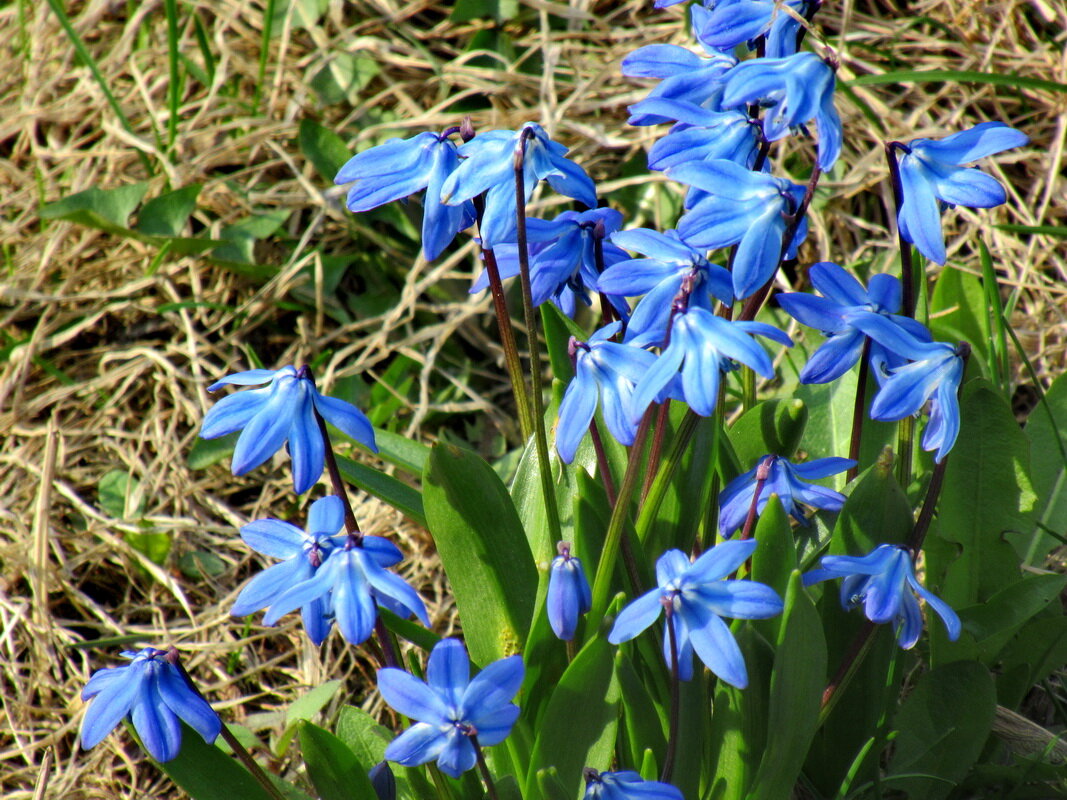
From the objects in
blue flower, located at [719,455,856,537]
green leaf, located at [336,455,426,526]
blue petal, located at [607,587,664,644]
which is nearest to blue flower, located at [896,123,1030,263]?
blue flower, located at [719,455,856,537]

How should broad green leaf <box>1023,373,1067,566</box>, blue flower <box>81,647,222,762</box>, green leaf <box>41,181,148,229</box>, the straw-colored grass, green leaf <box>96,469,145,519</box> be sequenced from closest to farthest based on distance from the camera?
blue flower <box>81,647,222,762</box>, broad green leaf <box>1023,373,1067,566</box>, the straw-colored grass, green leaf <box>96,469,145,519</box>, green leaf <box>41,181,148,229</box>

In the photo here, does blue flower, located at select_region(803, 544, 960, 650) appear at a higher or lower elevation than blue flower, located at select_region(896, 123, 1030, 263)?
lower

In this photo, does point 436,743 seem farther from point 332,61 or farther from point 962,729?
point 332,61

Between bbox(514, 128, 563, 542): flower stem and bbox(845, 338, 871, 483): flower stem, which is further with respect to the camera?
bbox(845, 338, 871, 483): flower stem

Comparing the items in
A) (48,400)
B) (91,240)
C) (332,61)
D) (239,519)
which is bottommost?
(239,519)

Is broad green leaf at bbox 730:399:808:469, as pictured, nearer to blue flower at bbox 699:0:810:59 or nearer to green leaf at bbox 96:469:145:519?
blue flower at bbox 699:0:810:59

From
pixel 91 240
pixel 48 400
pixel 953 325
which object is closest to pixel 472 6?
pixel 91 240

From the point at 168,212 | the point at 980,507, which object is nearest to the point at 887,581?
the point at 980,507
